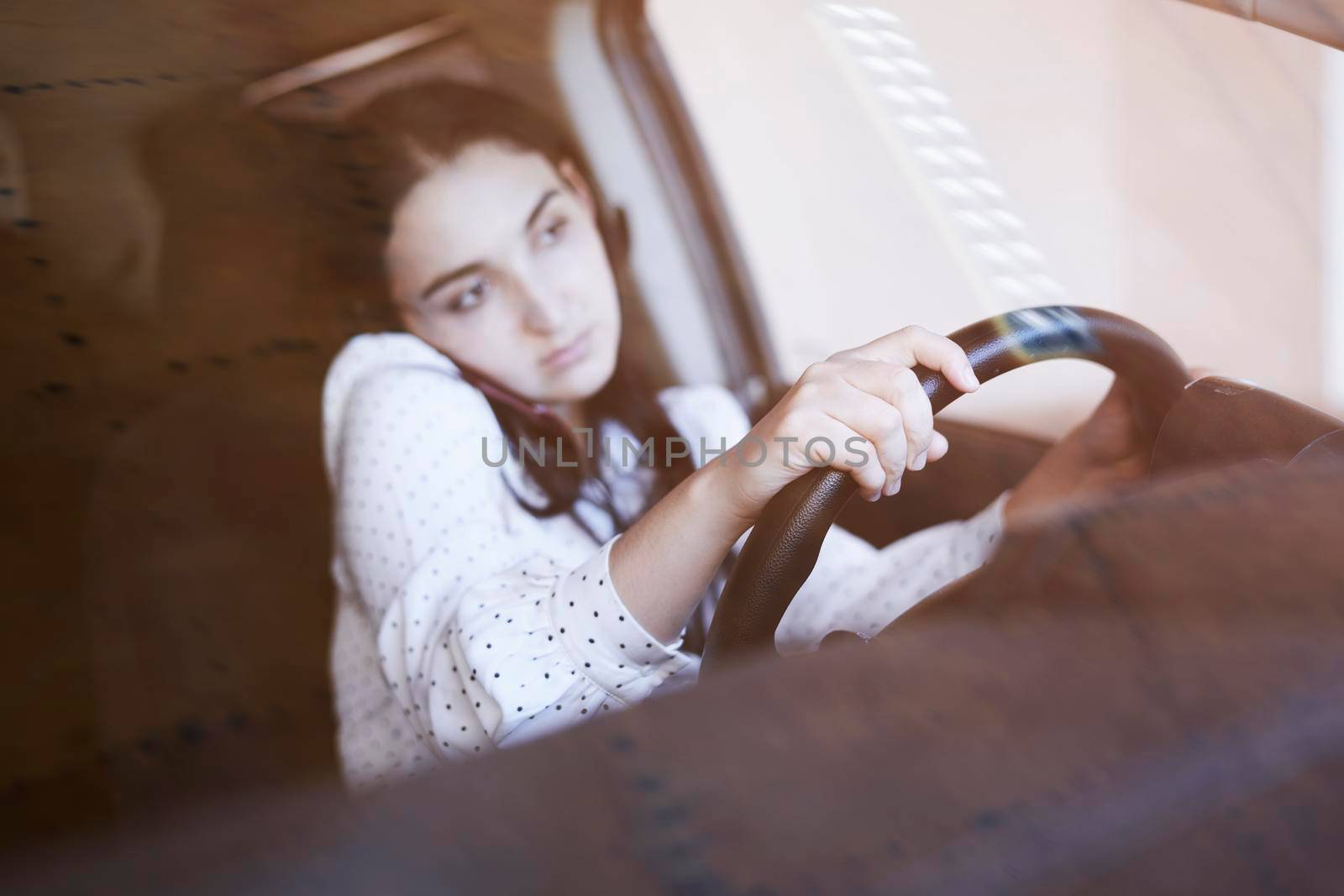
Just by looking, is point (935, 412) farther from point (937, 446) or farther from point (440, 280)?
point (440, 280)

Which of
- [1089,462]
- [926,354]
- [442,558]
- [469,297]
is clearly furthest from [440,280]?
[1089,462]

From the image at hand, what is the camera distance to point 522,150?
50 cm

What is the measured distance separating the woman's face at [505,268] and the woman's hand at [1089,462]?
227 mm

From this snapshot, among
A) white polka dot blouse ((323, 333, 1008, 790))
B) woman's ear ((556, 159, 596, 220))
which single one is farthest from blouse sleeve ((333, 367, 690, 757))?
woman's ear ((556, 159, 596, 220))

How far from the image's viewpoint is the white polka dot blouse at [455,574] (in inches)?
18.5

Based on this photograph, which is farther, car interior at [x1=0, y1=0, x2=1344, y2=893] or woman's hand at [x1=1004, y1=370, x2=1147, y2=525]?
woman's hand at [x1=1004, y1=370, x2=1147, y2=525]

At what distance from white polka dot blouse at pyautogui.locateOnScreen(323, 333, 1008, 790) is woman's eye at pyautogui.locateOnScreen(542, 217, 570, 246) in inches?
3.1

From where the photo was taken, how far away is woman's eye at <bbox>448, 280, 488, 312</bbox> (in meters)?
0.48

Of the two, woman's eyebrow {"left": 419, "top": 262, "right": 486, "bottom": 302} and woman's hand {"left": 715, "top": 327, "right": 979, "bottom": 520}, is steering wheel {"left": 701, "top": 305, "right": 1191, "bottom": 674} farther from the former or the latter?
woman's eyebrow {"left": 419, "top": 262, "right": 486, "bottom": 302}

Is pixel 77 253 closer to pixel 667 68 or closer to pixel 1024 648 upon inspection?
pixel 667 68

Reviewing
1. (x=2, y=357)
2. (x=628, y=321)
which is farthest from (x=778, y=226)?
(x=2, y=357)

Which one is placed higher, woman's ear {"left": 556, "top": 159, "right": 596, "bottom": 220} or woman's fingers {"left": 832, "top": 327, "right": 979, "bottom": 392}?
woman's ear {"left": 556, "top": 159, "right": 596, "bottom": 220}

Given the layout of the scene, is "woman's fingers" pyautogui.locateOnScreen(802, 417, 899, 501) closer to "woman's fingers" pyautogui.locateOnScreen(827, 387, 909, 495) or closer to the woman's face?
"woman's fingers" pyautogui.locateOnScreen(827, 387, 909, 495)

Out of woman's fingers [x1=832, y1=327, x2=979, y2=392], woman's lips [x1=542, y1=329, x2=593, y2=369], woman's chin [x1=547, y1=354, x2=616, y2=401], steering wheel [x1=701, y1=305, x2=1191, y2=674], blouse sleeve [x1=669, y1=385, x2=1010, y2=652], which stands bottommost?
blouse sleeve [x1=669, y1=385, x2=1010, y2=652]
